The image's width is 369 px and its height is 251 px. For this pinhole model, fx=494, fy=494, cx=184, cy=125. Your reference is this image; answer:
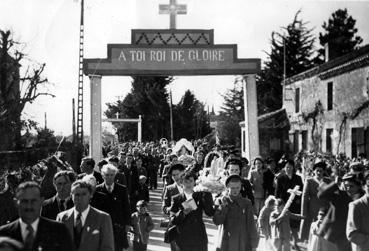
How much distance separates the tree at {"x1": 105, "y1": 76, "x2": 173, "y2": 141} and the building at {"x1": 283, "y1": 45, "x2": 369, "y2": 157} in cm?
2643

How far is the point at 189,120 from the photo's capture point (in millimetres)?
56781

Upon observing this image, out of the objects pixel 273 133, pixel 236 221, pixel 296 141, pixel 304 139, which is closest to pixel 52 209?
pixel 236 221

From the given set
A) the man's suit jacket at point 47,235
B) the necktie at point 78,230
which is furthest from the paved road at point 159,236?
the man's suit jacket at point 47,235

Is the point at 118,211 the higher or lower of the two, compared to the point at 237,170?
lower

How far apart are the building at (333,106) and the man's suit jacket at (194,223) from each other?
14817mm

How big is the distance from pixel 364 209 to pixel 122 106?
51805mm

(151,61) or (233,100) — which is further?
(233,100)

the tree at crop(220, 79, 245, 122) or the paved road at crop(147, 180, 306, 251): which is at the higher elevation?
the tree at crop(220, 79, 245, 122)

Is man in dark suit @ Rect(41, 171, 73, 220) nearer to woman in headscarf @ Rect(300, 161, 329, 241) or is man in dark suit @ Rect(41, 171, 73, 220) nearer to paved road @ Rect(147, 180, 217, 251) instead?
paved road @ Rect(147, 180, 217, 251)

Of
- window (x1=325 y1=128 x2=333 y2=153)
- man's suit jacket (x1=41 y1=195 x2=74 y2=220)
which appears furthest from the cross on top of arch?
window (x1=325 y1=128 x2=333 y2=153)

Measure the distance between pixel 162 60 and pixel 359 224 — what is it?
9.49m

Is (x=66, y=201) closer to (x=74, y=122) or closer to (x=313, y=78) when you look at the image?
(x=74, y=122)

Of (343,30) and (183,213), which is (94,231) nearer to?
(183,213)

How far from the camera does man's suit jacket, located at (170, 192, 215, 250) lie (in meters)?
6.33
